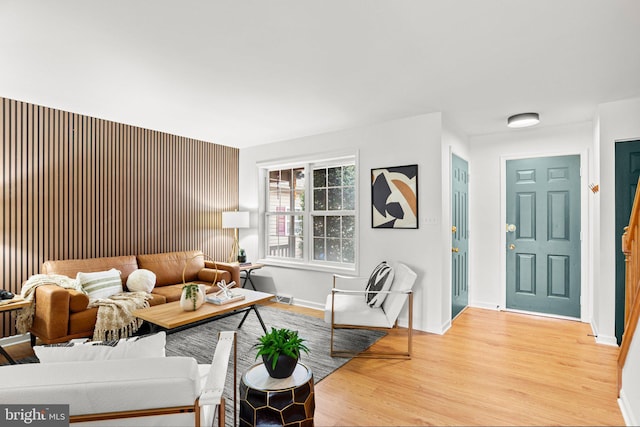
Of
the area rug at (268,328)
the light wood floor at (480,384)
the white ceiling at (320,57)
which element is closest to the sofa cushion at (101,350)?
the light wood floor at (480,384)

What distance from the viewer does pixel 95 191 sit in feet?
12.8

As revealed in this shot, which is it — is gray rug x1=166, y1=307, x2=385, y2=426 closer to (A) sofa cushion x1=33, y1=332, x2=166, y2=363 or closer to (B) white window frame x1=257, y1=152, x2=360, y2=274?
(B) white window frame x1=257, y1=152, x2=360, y2=274

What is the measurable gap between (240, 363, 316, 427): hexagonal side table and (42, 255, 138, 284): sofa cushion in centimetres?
275

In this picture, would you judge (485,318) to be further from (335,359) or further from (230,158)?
(230,158)

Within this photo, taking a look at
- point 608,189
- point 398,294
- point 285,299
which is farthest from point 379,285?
point 608,189

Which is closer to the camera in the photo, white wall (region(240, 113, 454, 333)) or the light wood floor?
the light wood floor

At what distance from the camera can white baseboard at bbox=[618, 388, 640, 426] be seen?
1.84 metres

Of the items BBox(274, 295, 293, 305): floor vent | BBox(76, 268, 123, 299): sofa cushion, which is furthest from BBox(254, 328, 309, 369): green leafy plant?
BBox(274, 295, 293, 305): floor vent

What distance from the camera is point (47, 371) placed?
1104 mm

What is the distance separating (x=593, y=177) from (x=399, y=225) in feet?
7.26

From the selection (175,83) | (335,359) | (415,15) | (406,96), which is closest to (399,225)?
(406,96)

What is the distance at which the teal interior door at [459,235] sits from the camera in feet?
13.3

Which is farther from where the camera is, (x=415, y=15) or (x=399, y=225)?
(x=399, y=225)

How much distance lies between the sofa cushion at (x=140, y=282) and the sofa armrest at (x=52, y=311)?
761 mm
